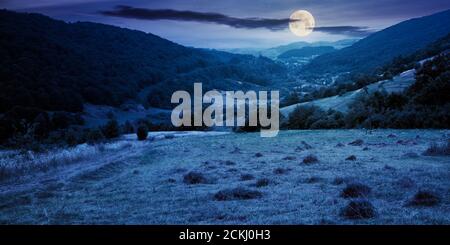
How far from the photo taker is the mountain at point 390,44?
1719 inches

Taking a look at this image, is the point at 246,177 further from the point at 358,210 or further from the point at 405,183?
the point at 358,210

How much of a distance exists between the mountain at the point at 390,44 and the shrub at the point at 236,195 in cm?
2933

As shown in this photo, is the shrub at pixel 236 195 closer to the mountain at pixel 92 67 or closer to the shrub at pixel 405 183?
the shrub at pixel 405 183

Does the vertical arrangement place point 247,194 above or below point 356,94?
below

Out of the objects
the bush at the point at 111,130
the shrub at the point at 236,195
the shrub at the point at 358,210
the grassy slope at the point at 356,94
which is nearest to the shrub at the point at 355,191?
the shrub at the point at 358,210

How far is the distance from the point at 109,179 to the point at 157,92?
306ft

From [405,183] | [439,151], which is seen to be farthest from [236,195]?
[439,151]

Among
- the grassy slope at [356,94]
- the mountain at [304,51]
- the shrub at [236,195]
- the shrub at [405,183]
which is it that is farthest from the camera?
the mountain at [304,51]

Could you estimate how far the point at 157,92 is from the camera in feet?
355

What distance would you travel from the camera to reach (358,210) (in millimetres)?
8266

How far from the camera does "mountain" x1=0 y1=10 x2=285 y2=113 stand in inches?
992

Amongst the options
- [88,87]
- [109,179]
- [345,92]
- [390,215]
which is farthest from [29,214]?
[345,92]

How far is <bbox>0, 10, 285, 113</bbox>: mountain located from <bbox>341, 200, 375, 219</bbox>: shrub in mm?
18194

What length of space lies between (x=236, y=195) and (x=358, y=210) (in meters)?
3.63
